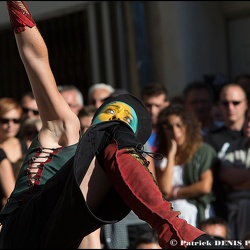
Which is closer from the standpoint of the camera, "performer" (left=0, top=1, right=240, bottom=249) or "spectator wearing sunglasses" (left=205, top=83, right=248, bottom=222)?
"performer" (left=0, top=1, right=240, bottom=249)

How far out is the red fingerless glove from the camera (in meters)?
3.62

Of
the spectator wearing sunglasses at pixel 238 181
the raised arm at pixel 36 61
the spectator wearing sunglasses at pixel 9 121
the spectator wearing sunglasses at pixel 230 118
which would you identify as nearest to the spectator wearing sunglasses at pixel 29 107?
the spectator wearing sunglasses at pixel 9 121

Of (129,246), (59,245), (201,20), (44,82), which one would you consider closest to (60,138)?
(44,82)

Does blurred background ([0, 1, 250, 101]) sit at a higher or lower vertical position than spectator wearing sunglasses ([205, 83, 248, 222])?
higher

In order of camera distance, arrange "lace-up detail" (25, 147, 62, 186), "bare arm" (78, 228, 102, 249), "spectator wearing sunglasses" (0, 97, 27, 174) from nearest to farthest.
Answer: "lace-up detail" (25, 147, 62, 186) < "bare arm" (78, 228, 102, 249) < "spectator wearing sunglasses" (0, 97, 27, 174)

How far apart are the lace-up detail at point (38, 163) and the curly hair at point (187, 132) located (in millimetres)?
2286

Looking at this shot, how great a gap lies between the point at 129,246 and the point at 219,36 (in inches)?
144

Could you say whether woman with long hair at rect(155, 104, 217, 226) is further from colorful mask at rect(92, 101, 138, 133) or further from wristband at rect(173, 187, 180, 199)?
colorful mask at rect(92, 101, 138, 133)

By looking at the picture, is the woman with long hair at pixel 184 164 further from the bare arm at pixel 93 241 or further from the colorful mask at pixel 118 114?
the colorful mask at pixel 118 114

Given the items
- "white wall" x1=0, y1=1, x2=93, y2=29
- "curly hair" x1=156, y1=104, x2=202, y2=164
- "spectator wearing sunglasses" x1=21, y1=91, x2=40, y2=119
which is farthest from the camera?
"white wall" x1=0, y1=1, x2=93, y2=29

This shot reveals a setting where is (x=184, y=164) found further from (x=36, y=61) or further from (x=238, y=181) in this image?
(x=36, y=61)

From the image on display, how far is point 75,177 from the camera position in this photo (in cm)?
339

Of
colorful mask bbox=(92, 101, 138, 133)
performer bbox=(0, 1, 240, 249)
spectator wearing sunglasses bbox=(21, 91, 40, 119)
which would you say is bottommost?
performer bbox=(0, 1, 240, 249)

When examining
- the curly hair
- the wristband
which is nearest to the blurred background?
the curly hair
